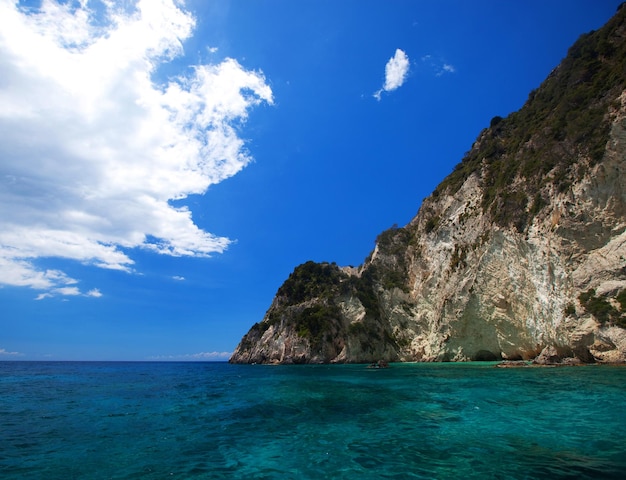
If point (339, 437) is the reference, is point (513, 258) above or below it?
above

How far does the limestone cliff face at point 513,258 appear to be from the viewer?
110ft

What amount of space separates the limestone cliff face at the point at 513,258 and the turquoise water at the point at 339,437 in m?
16.7

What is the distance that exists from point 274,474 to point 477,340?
50276mm

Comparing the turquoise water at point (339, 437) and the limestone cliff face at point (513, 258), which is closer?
the turquoise water at point (339, 437)

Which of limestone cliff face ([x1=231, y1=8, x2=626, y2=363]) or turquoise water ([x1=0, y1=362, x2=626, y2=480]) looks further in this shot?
limestone cliff face ([x1=231, y1=8, x2=626, y2=363])

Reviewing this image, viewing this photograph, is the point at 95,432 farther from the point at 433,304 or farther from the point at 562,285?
the point at 433,304

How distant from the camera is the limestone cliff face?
3359 cm

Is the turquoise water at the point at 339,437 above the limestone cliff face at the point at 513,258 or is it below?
below

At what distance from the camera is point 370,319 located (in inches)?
2872

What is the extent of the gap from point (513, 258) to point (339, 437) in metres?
41.2

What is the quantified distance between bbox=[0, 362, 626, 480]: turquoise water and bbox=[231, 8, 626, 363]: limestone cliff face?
54.8 feet

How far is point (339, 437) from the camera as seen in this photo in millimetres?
12039

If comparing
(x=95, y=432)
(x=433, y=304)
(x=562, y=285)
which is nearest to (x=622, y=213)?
(x=562, y=285)

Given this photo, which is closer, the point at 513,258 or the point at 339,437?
the point at 339,437
